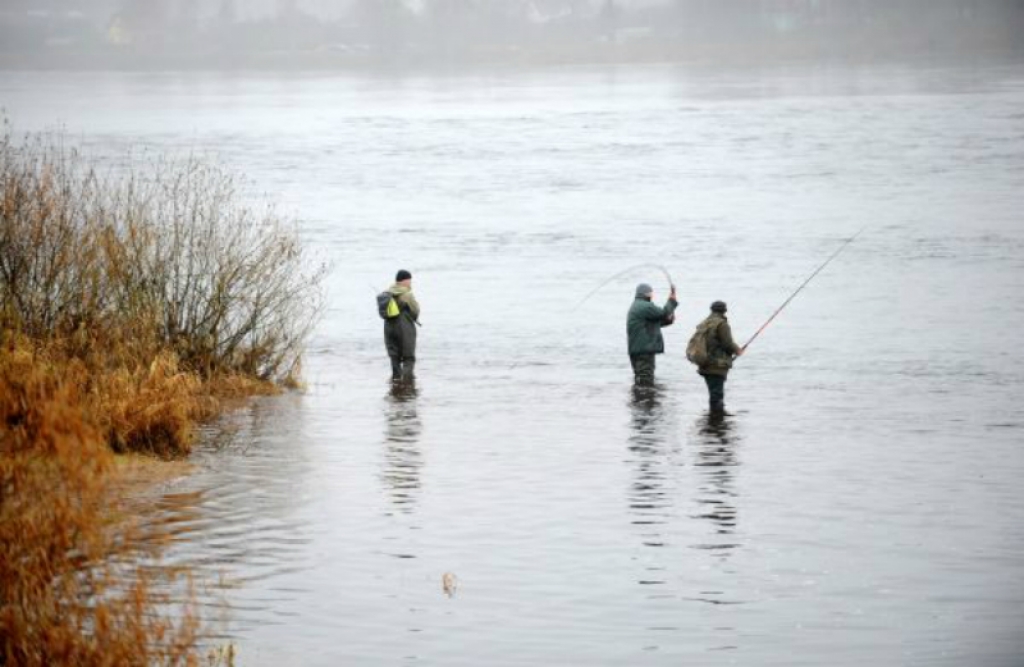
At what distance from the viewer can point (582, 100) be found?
117 meters

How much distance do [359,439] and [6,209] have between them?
4.31 metres

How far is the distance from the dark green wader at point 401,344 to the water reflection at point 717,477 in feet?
13.1

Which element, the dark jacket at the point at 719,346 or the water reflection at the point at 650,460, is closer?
the water reflection at the point at 650,460

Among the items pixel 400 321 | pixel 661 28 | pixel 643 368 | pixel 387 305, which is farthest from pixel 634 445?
pixel 661 28

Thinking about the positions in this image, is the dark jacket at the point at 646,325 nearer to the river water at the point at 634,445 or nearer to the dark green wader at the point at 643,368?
the dark green wader at the point at 643,368

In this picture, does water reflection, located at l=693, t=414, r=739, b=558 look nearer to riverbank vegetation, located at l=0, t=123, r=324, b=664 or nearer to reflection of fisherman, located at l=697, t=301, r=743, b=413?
reflection of fisherman, located at l=697, t=301, r=743, b=413

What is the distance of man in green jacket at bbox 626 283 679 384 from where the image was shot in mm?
22031

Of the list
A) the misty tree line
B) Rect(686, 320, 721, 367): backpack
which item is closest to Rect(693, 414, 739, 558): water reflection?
Rect(686, 320, 721, 367): backpack

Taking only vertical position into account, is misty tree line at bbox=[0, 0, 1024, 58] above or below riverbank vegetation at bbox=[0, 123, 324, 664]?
above

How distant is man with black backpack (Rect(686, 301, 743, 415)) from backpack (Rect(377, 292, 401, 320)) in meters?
4.09

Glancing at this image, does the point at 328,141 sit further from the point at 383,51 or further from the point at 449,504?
the point at 383,51

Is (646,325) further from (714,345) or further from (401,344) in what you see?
(401,344)

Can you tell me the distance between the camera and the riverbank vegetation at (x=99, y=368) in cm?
991

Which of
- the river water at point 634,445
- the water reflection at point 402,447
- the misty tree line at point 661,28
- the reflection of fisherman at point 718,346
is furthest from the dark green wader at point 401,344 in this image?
Result: the misty tree line at point 661,28
